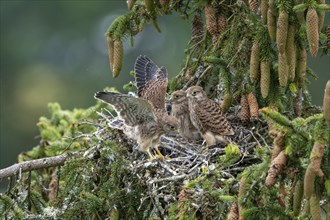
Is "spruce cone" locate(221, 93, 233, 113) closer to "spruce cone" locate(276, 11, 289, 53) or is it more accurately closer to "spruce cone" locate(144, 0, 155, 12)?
"spruce cone" locate(144, 0, 155, 12)

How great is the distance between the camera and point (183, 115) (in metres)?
8.08

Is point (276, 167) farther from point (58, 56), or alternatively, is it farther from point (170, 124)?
point (58, 56)

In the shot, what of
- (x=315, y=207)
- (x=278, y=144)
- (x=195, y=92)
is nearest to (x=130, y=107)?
Answer: (x=195, y=92)

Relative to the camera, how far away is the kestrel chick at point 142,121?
23.9 ft

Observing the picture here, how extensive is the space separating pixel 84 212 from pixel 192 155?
38.8 inches

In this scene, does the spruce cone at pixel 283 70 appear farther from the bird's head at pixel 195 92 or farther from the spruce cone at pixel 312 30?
the bird's head at pixel 195 92

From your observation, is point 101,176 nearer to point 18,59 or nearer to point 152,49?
point 152,49

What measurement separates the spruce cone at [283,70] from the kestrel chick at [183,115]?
142cm

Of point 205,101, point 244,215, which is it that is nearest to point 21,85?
point 205,101

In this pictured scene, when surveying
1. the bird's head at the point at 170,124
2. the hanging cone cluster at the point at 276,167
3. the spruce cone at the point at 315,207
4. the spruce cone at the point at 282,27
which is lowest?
the spruce cone at the point at 315,207

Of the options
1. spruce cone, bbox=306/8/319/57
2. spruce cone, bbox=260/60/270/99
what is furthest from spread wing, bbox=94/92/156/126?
spruce cone, bbox=306/8/319/57

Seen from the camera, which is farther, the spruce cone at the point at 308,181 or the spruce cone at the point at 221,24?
the spruce cone at the point at 221,24

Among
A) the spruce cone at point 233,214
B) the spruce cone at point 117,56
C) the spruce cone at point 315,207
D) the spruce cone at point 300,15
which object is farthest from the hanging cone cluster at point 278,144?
the spruce cone at point 117,56

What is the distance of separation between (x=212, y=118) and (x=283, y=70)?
126 centimetres
